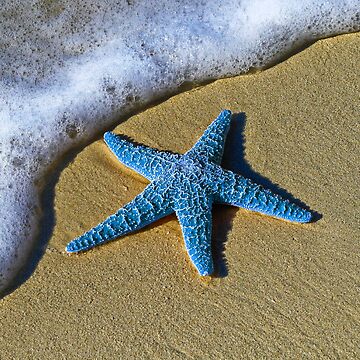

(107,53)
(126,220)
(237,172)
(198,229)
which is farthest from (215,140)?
(107,53)

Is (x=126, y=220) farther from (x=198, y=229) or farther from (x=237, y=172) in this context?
(x=237, y=172)

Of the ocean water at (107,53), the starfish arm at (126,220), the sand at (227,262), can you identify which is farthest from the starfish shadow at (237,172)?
the ocean water at (107,53)

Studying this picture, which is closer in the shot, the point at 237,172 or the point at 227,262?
the point at 227,262

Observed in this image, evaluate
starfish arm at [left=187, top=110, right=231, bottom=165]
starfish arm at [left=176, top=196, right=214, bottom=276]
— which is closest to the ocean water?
starfish arm at [left=187, top=110, right=231, bottom=165]

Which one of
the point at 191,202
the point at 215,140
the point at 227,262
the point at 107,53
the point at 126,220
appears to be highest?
the point at 107,53

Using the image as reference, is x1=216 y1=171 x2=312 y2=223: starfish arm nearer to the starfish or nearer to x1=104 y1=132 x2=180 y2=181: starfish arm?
the starfish

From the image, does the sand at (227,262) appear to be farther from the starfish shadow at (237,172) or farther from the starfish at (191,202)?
the starfish at (191,202)
